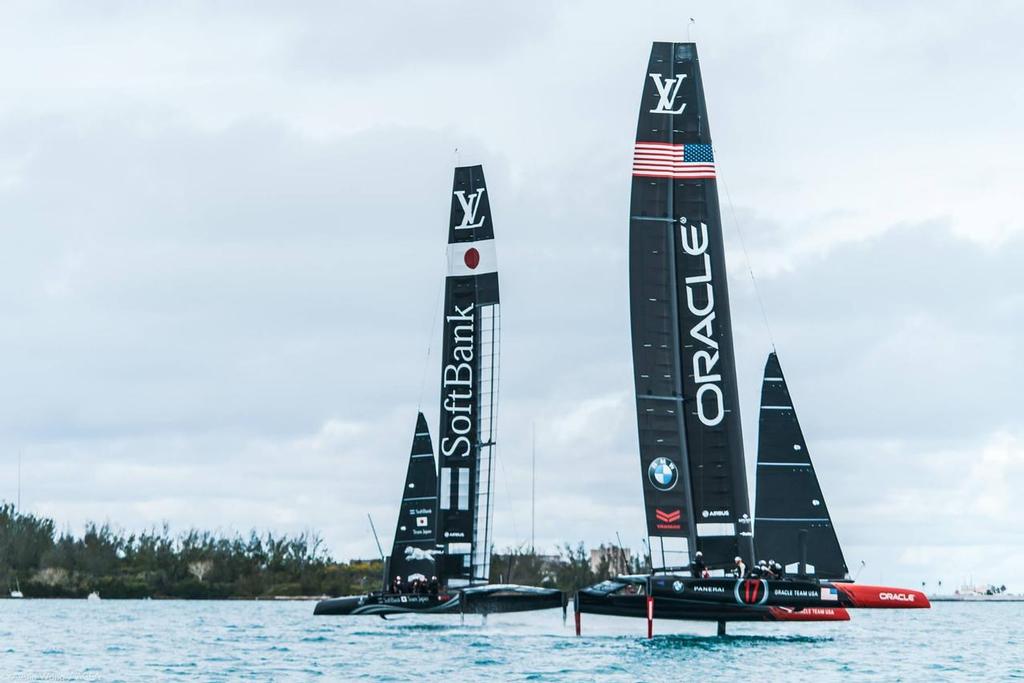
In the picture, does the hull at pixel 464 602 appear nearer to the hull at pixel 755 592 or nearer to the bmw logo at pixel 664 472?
the bmw logo at pixel 664 472

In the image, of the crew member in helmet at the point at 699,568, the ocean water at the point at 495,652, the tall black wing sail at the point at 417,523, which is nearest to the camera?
the ocean water at the point at 495,652

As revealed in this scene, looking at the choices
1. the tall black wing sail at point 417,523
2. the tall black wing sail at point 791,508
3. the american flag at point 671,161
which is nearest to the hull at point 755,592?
the tall black wing sail at point 791,508

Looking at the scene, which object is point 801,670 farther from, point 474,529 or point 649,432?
point 474,529

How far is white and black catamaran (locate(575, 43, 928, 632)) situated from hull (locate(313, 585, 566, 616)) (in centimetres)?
600

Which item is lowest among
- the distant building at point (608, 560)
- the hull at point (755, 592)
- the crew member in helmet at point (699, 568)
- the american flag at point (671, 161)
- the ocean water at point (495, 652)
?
the ocean water at point (495, 652)

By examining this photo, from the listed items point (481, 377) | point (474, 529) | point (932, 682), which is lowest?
point (932, 682)

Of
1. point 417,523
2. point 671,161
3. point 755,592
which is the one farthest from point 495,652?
point 417,523

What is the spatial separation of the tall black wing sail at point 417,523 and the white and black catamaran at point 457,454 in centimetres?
3

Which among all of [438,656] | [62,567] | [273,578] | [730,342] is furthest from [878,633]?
[62,567]

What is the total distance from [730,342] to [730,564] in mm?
5845

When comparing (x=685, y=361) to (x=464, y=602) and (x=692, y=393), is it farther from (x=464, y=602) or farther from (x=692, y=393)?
(x=464, y=602)

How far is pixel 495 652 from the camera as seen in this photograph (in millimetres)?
41688

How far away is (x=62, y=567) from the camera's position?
102125 millimetres

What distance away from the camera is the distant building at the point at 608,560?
70.1 meters
